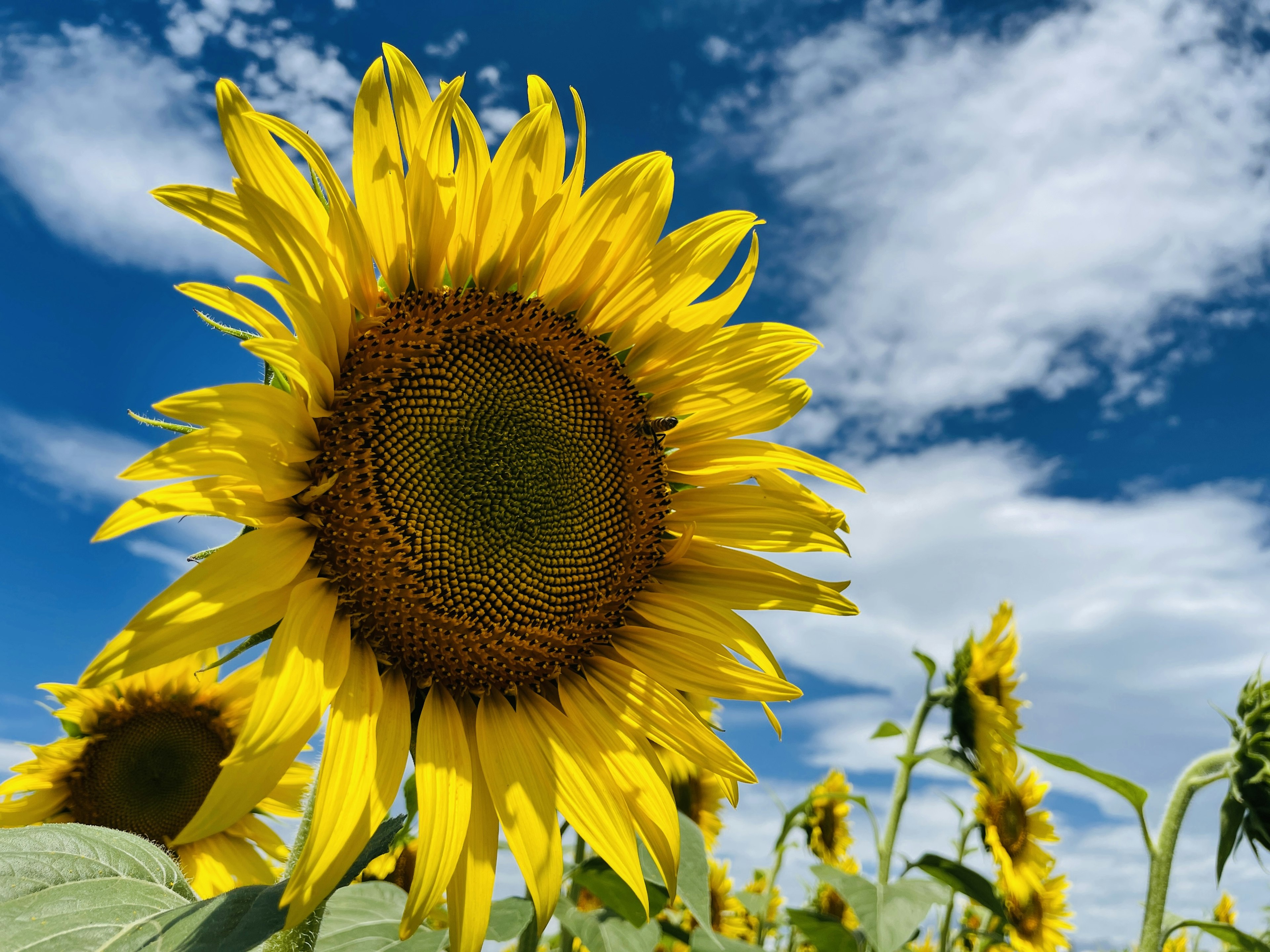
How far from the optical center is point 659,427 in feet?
9.58

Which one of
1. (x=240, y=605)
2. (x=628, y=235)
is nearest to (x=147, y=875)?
(x=240, y=605)

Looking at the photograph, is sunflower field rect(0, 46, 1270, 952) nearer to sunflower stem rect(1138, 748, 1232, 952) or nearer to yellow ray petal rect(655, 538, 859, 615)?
yellow ray petal rect(655, 538, 859, 615)

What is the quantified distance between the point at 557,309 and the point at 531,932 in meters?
2.02

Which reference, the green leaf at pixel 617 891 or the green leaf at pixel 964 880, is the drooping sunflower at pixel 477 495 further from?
the green leaf at pixel 964 880

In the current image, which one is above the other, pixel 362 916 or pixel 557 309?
pixel 557 309

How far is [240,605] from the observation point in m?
2.00

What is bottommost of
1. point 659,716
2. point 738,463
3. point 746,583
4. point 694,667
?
point 659,716

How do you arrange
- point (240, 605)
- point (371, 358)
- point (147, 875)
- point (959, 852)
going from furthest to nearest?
point (959, 852), point (371, 358), point (147, 875), point (240, 605)

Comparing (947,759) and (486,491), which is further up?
(947,759)

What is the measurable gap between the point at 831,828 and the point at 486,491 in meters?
7.16

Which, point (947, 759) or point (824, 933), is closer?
point (824, 933)

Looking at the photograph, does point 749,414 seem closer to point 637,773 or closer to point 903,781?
point 637,773

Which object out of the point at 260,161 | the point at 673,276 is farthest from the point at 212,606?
the point at 673,276

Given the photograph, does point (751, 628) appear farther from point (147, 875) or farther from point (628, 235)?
point (147, 875)
